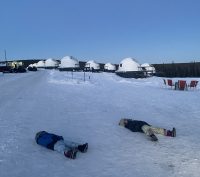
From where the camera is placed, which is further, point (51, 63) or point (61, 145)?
point (51, 63)

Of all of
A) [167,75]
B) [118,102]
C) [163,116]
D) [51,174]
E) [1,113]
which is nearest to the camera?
[51,174]

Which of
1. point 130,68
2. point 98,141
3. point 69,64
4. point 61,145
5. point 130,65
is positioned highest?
point 69,64

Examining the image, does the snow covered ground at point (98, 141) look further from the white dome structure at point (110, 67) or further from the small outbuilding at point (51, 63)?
the small outbuilding at point (51, 63)

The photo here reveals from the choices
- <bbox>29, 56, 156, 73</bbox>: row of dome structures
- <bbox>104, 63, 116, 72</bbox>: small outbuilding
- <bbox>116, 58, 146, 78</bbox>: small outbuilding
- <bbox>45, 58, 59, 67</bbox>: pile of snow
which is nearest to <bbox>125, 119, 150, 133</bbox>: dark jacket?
<bbox>29, 56, 156, 73</bbox>: row of dome structures

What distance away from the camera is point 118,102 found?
15430mm

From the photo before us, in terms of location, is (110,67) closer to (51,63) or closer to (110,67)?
(110,67)

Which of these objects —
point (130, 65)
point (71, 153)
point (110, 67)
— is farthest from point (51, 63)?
point (71, 153)

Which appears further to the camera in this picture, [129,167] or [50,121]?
[50,121]

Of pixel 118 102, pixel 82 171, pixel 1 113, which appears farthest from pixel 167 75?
pixel 82 171

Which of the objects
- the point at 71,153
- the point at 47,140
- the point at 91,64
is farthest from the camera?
the point at 91,64

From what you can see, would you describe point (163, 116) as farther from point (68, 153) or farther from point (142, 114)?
point (68, 153)

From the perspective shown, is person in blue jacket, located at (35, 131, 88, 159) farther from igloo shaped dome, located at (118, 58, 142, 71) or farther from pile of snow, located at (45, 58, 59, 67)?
pile of snow, located at (45, 58, 59, 67)

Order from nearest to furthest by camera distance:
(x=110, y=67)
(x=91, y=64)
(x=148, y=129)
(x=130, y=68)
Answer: (x=148, y=129)
(x=130, y=68)
(x=91, y=64)
(x=110, y=67)

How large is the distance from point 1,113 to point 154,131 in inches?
211
